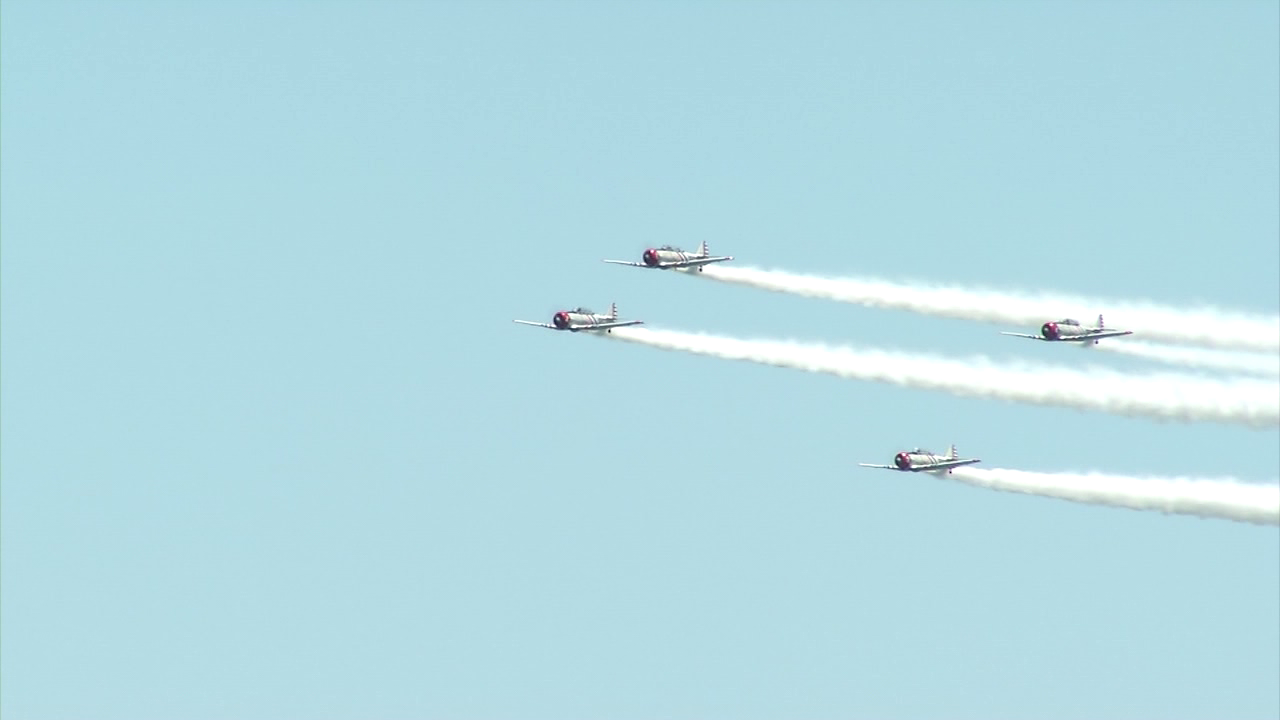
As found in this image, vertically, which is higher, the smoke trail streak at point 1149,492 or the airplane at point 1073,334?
the airplane at point 1073,334

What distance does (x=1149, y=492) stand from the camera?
146m

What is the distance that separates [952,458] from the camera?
156 meters

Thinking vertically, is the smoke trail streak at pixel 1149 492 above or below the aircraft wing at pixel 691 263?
below

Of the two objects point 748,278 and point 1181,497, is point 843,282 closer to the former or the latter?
point 748,278

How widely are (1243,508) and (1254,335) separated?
15318 mm

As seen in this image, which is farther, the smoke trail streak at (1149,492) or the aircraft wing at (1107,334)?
the aircraft wing at (1107,334)

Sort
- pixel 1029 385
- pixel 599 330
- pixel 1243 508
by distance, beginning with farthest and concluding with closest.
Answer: pixel 599 330
pixel 1029 385
pixel 1243 508

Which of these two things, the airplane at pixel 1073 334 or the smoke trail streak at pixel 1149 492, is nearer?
the smoke trail streak at pixel 1149 492

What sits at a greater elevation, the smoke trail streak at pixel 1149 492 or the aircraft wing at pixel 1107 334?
the aircraft wing at pixel 1107 334

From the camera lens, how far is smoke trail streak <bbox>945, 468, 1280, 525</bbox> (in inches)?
5527

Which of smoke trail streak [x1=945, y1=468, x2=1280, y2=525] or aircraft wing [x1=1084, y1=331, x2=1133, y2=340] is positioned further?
aircraft wing [x1=1084, y1=331, x2=1133, y2=340]

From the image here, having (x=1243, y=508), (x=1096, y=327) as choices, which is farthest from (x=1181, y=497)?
(x=1096, y=327)

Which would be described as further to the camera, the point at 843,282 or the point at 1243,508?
the point at 843,282

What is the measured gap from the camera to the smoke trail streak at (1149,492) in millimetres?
140375
